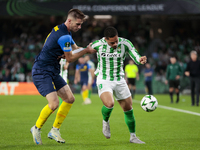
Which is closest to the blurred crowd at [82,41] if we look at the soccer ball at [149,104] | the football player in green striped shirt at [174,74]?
the football player in green striped shirt at [174,74]

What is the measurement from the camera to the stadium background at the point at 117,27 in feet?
82.8

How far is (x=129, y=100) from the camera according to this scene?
6.34 metres

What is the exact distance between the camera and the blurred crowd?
28078 millimetres

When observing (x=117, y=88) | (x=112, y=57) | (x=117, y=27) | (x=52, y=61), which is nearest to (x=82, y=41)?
(x=117, y=27)

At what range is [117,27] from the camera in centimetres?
3192

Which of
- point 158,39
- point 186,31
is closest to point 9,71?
point 158,39

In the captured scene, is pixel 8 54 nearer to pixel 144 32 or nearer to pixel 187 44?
pixel 144 32

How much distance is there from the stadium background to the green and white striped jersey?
19.3 metres

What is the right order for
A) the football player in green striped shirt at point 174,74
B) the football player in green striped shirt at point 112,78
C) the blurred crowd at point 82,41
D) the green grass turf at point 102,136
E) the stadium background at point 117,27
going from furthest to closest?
the blurred crowd at point 82,41, the stadium background at point 117,27, the football player in green striped shirt at point 174,74, the football player in green striped shirt at point 112,78, the green grass turf at point 102,136

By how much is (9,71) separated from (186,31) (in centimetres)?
1745

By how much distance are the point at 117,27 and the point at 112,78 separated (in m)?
25.9

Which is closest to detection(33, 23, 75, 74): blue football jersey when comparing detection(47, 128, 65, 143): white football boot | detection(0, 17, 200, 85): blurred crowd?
detection(47, 128, 65, 143): white football boot

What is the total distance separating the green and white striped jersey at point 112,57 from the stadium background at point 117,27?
19339 millimetres

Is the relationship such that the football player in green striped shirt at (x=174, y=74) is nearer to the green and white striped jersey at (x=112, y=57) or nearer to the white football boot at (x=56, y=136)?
the green and white striped jersey at (x=112, y=57)
